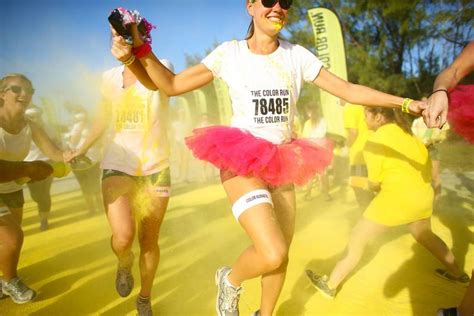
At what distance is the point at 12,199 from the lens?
136 inches

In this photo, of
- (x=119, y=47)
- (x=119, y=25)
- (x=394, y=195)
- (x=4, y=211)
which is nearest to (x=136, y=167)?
(x=119, y=47)

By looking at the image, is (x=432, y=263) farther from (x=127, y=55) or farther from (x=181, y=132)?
(x=181, y=132)

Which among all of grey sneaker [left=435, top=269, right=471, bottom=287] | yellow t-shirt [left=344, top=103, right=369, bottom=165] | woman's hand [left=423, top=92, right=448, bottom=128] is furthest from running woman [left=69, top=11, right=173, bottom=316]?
yellow t-shirt [left=344, top=103, right=369, bottom=165]

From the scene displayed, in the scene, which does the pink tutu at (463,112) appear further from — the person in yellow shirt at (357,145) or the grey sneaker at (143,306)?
the grey sneaker at (143,306)

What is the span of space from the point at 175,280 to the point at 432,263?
2.60m

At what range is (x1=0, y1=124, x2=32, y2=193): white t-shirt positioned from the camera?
133 inches

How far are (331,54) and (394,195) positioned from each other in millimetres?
6033

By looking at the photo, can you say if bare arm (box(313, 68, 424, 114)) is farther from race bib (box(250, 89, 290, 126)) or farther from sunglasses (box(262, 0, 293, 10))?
sunglasses (box(262, 0, 293, 10))

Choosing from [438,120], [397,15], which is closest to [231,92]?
[438,120]

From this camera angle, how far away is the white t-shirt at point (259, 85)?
2312 millimetres

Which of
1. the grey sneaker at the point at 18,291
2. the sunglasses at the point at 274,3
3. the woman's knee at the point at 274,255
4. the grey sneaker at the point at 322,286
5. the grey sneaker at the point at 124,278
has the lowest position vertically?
the grey sneaker at the point at 322,286

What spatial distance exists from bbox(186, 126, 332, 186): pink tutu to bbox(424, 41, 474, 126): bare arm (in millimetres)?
717

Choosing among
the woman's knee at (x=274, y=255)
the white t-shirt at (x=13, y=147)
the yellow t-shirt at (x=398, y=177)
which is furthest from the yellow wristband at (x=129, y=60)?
the yellow t-shirt at (x=398, y=177)

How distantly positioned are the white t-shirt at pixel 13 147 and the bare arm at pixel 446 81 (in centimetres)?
327
